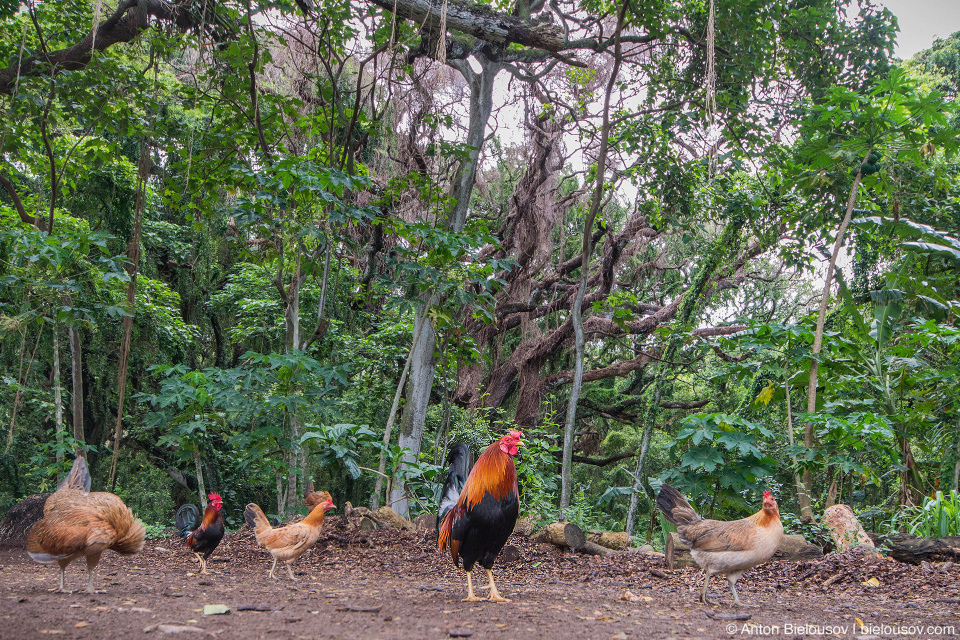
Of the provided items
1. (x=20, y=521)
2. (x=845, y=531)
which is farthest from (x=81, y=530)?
(x=845, y=531)

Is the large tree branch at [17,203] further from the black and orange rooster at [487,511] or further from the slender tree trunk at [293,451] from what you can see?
the black and orange rooster at [487,511]

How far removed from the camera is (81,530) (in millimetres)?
3633

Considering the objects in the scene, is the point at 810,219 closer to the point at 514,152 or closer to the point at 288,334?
the point at 514,152

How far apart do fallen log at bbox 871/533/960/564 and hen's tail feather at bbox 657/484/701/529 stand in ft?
6.36

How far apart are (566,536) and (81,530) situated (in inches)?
153

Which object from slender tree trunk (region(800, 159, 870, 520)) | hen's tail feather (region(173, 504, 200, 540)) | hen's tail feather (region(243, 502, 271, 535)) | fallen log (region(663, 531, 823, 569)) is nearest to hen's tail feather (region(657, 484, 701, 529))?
fallen log (region(663, 531, 823, 569))

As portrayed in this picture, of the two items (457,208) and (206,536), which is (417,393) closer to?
(457,208)

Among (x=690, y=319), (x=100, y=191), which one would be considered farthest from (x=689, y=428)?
(x=100, y=191)

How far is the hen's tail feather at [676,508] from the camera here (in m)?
4.20

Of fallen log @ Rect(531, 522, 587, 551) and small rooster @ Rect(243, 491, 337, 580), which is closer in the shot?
small rooster @ Rect(243, 491, 337, 580)

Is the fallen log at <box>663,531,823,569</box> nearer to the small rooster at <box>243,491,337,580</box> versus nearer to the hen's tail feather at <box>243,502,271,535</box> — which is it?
the small rooster at <box>243,491,337,580</box>

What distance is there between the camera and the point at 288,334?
6707 millimetres

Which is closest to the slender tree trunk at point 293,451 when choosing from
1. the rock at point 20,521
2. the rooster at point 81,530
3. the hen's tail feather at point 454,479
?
the rooster at point 81,530

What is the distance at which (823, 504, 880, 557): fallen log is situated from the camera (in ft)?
15.8
